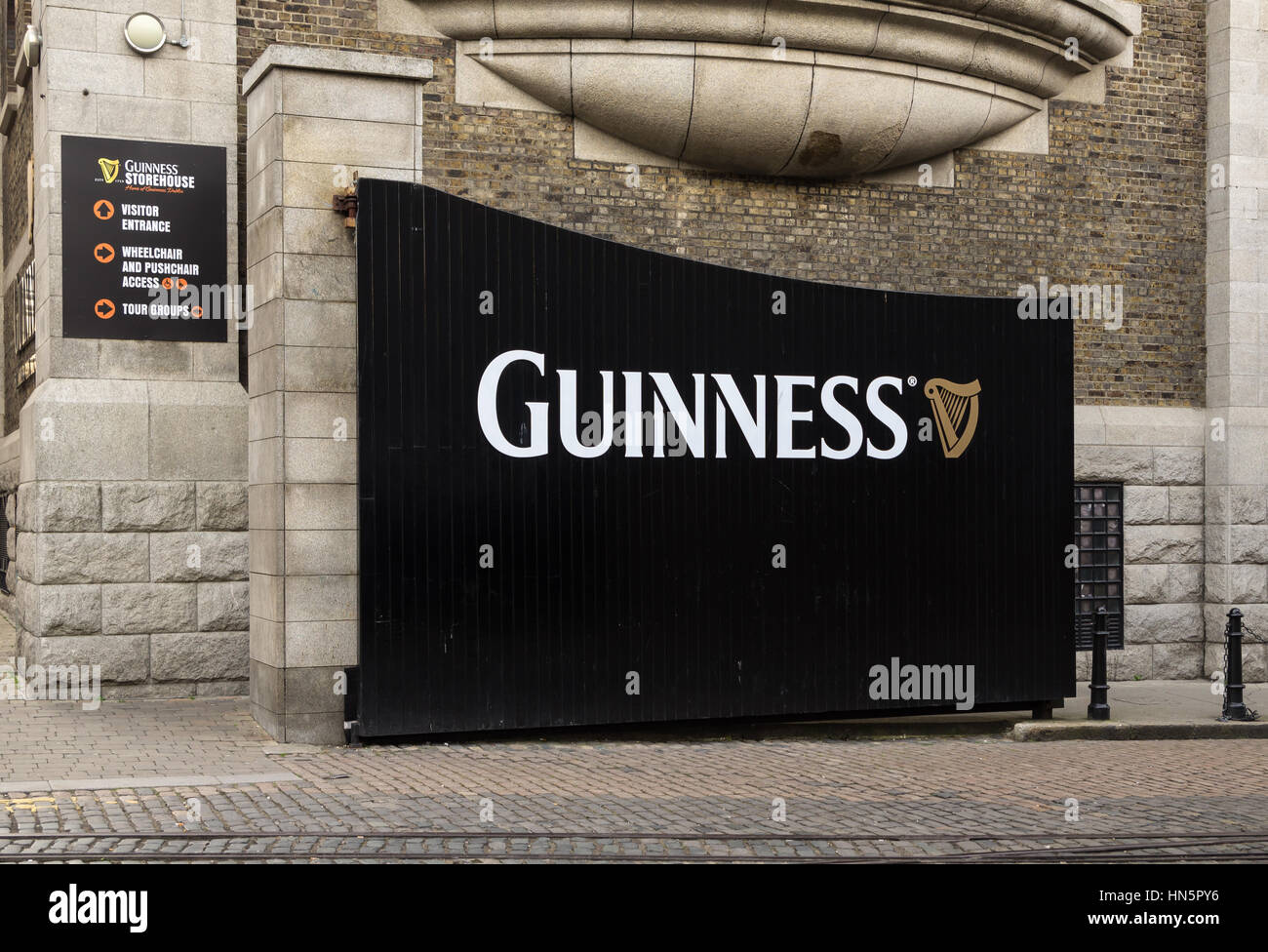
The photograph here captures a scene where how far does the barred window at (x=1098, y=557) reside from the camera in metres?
15.3

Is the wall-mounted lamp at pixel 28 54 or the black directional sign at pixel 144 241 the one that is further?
the wall-mounted lamp at pixel 28 54

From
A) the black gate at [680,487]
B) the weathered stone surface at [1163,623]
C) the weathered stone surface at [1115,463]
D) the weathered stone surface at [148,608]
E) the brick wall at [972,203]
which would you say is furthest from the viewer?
the weathered stone surface at [1163,623]

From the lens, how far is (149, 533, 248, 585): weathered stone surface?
511 inches

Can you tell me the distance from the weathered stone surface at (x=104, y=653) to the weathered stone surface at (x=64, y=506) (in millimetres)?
958

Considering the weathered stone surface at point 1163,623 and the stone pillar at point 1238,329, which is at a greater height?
the stone pillar at point 1238,329

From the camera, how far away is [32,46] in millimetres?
13438

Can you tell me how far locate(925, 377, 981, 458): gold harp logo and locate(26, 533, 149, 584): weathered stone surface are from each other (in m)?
6.95

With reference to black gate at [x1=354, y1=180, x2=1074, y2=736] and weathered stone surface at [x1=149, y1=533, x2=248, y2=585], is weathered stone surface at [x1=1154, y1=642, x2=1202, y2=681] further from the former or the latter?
weathered stone surface at [x1=149, y1=533, x2=248, y2=585]

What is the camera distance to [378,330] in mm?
10664

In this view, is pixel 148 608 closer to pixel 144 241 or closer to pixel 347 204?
pixel 144 241

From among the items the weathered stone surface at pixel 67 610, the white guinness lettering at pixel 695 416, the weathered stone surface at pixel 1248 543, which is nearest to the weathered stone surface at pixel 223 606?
the weathered stone surface at pixel 67 610

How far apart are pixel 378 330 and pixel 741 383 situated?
2878 mm

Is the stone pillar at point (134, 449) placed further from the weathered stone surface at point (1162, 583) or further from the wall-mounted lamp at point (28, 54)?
the weathered stone surface at point (1162, 583)

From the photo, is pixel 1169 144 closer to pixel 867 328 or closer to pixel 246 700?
pixel 867 328
